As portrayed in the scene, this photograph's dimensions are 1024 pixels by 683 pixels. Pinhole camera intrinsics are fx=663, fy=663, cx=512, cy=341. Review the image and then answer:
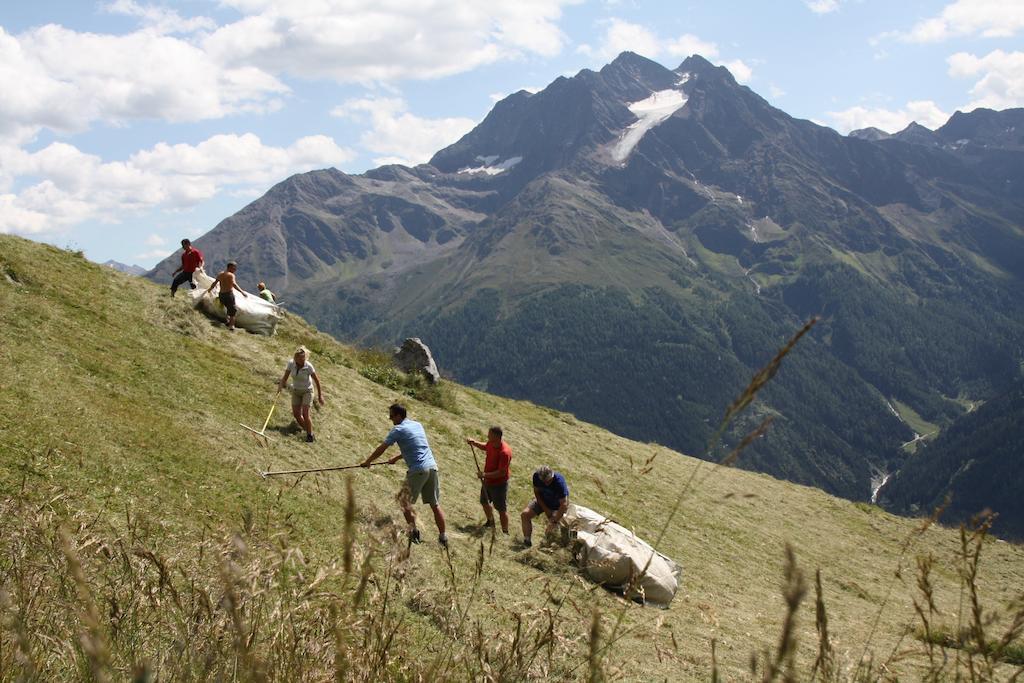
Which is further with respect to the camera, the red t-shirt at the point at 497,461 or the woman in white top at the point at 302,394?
the woman in white top at the point at 302,394

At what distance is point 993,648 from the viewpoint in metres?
3.32

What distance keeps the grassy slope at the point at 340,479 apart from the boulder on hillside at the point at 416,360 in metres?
2.29

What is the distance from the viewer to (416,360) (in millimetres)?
31875

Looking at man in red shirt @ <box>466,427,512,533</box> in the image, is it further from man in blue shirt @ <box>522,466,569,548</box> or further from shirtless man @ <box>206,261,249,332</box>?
shirtless man @ <box>206,261,249,332</box>

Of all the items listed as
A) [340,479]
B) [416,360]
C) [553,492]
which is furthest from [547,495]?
[416,360]

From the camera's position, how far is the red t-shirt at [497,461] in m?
16.1

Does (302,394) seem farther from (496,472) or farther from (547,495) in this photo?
(547,495)

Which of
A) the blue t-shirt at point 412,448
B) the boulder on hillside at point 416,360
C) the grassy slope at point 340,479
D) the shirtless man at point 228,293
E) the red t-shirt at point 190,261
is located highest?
the red t-shirt at point 190,261

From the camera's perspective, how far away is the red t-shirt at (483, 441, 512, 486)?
16.1 metres

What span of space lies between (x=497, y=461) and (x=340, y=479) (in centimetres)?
382

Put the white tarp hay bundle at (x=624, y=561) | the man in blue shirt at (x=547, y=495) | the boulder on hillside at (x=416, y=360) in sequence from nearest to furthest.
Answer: the white tarp hay bundle at (x=624, y=561)
the man in blue shirt at (x=547, y=495)
the boulder on hillside at (x=416, y=360)

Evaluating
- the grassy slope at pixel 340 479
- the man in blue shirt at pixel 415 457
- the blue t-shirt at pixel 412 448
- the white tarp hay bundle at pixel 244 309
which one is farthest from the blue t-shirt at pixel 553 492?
the white tarp hay bundle at pixel 244 309

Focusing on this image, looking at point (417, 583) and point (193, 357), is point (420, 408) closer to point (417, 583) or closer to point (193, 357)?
point (193, 357)

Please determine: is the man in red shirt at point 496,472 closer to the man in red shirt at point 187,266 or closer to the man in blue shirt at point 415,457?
the man in blue shirt at point 415,457
